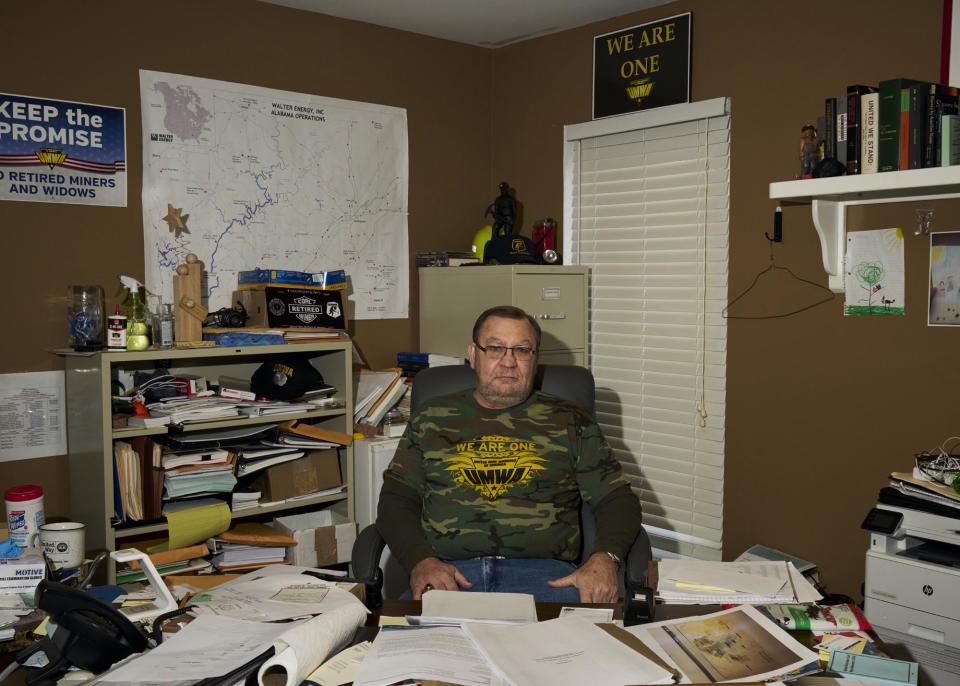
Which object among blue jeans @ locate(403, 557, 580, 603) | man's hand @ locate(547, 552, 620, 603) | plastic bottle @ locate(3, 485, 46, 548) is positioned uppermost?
plastic bottle @ locate(3, 485, 46, 548)

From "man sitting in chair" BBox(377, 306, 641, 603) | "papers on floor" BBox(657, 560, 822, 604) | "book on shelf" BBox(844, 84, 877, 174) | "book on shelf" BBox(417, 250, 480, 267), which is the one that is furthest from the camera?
"book on shelf" BBox(417, 250, 480, 267)

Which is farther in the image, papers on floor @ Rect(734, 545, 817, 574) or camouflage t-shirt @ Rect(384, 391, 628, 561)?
papers on floor @ Rect(734, 545, 817, 574)

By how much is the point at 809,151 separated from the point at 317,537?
2.15 meters

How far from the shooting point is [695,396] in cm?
337

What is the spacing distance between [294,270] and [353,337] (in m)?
0.42

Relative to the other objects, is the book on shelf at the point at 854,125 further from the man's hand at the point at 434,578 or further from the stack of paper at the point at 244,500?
the stack of paper at the point at 244,500

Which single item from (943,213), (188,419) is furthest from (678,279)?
(188,419)

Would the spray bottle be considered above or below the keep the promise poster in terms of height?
below

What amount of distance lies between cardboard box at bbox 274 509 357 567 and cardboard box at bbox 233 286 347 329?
75cm

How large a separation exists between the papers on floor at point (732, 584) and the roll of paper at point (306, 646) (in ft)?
2.15

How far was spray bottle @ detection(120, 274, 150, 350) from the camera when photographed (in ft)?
8.93

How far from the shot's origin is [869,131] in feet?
7.90

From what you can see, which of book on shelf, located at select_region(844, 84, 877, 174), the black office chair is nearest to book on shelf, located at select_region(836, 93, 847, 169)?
book on shelf, located at select_region(844, 84, 877, 174)

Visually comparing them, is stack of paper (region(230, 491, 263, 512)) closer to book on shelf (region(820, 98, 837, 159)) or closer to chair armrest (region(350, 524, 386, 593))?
chair armrest (region(350, 524, 386, 593))
